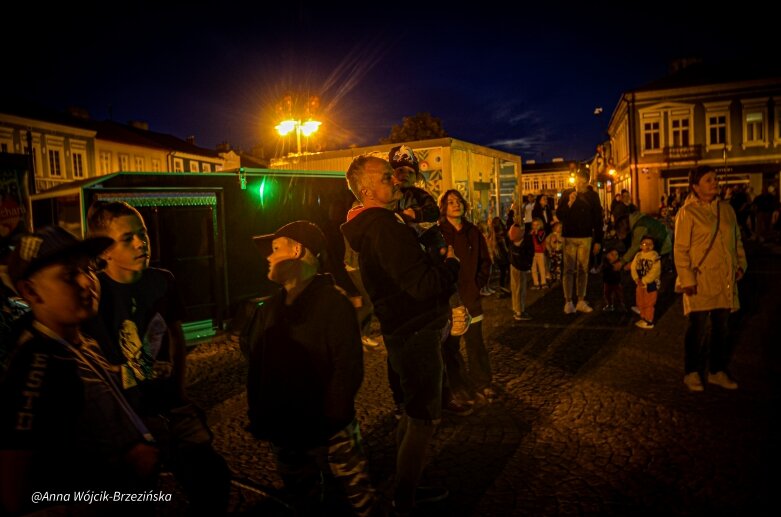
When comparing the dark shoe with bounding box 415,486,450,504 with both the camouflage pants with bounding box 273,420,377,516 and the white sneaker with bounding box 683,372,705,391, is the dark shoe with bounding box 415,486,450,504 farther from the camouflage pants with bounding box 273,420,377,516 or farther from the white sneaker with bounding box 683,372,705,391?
the white sneaker with bounding box 683,372,705,391

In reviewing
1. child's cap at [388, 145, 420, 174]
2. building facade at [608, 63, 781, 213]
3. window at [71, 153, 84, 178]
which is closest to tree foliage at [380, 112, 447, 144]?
building facade at [608, 63, 781, 213]

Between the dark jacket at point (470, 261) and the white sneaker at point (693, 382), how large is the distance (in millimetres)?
2071

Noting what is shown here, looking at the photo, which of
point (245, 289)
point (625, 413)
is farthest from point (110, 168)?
point (625, 413)

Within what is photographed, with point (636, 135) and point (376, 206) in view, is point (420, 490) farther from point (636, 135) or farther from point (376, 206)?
point (636, 135)

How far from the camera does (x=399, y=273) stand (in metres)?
2.77

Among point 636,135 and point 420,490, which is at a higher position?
point 636,135

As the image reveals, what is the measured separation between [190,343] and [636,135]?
39.3 m

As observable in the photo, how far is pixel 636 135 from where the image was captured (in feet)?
129

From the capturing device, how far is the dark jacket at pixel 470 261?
16.1 feet

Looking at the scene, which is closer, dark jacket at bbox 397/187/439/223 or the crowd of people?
the crowd of people

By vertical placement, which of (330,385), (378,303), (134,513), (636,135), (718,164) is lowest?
(134,513)

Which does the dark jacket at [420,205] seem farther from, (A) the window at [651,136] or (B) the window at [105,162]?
(B) the window at [105,162]

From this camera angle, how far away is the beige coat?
4.75m

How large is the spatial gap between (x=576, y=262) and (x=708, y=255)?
12.5 ft
